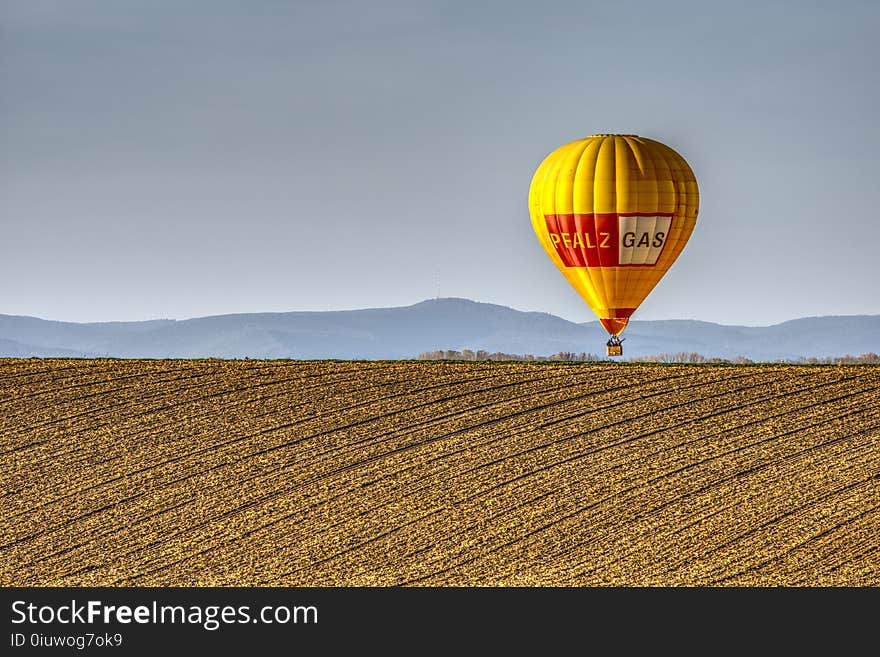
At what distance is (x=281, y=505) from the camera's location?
93.6 feet

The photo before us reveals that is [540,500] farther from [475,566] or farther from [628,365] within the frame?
[628,365]

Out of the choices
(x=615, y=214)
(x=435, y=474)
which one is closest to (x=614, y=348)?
(x=615, y=214)

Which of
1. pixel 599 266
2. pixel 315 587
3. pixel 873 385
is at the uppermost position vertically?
pixel 599 266

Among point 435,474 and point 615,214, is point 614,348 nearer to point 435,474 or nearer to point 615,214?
point 615,214

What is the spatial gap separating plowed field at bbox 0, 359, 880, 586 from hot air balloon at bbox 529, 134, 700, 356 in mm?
3474

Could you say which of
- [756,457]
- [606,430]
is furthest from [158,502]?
[756,457]

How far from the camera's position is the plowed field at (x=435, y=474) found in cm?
2534

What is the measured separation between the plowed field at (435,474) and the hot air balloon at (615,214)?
3474 millimetres

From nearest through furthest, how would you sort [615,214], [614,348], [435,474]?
[435,474]
[615,214]
[614,348]

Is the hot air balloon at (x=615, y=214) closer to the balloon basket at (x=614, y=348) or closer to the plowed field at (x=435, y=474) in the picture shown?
the balloon basket at (x=614, y=348)

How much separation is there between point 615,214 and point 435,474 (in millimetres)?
12025

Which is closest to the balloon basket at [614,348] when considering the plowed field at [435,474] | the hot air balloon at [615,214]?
the hot air balloon at [615,214]

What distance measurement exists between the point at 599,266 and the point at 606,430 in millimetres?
8459

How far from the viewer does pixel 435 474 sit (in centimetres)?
2994
